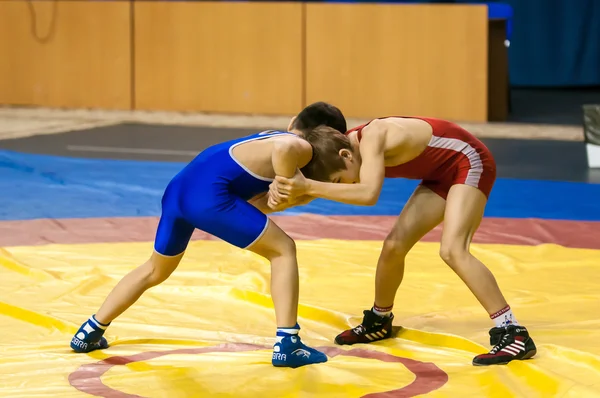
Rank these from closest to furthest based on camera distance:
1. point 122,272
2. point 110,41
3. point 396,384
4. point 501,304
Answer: point 396,384 → point 501,304 → point 122,272 → point 110,41

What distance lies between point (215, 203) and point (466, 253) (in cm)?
91

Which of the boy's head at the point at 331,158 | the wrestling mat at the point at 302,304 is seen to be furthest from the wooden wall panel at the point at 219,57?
the boy's head at the point at 331,158

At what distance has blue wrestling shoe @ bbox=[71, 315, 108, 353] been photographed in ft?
12.6

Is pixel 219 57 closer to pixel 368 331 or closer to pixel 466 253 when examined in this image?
pixel 368 331

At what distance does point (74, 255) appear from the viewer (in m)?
5.43

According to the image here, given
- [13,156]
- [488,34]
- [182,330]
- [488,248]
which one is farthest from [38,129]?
[182,330]

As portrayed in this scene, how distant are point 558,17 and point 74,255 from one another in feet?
36.7

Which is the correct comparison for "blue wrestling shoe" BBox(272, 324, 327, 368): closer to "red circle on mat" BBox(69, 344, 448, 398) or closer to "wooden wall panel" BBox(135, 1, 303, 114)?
"red circle on mat" BBox(69, 344, 448, 398)

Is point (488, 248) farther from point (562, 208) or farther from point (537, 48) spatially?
point (537, 48)

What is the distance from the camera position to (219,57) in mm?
12281

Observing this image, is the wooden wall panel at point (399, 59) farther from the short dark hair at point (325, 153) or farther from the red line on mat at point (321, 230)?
the short dark hair at point (325, 153)

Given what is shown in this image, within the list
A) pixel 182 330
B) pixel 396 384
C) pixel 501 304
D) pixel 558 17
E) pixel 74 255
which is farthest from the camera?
pixel 558 17

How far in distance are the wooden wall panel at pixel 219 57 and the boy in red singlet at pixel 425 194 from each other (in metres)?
8.17

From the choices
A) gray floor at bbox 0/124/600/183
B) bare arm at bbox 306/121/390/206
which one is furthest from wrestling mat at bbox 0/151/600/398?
gray floor at bbox 0/124/600/183
